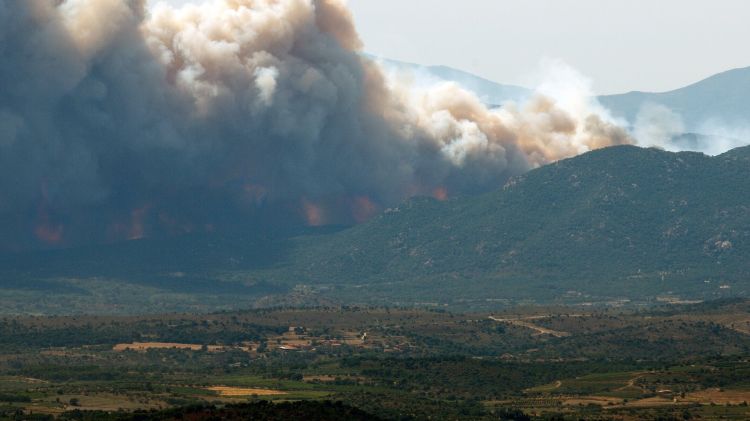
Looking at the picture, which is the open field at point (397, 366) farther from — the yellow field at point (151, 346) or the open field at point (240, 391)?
the yellow field at point (151, 346)

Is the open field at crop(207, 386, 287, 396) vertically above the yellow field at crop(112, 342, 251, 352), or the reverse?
the yellow field at crop(112, 342, 251, 352)

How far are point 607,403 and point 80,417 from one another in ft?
138

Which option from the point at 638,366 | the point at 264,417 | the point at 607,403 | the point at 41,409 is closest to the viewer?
the point at 264,417

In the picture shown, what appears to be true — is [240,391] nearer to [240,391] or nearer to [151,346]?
[240,391]

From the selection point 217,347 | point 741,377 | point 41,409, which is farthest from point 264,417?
point 217,347

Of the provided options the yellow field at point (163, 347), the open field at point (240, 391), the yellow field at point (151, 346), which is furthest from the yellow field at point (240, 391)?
the yellow field at point (163, 347)

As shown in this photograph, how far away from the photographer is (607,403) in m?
134

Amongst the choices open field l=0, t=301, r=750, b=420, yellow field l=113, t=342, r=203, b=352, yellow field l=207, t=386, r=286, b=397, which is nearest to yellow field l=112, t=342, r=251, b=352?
yellow field l=113, t=342, r=203, b=352

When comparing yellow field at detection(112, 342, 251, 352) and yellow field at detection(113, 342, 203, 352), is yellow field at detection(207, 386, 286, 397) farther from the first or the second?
yellow field at detection(112, 342, 251, 352)

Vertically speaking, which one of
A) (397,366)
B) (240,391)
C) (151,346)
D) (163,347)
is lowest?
(240,391)

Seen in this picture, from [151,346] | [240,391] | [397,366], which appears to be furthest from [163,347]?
[240,391]

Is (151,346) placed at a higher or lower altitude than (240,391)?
higher

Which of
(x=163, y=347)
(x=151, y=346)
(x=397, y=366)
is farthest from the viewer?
(x=151, y=346)

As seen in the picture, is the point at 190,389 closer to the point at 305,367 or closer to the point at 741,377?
the point at 305,367
